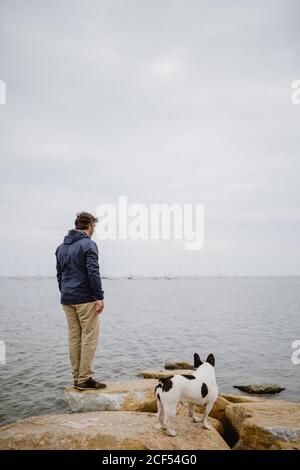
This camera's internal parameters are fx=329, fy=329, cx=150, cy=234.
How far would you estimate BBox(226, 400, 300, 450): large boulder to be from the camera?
480 centimetres

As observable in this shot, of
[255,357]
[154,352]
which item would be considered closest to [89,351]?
[154,352]

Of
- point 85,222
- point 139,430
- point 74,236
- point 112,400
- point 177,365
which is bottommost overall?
point 177,365

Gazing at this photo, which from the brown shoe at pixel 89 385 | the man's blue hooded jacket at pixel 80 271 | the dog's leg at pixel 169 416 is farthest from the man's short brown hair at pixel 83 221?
the dog's leg at pixel 169 416

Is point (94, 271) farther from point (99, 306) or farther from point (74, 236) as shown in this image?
point (74, 236)

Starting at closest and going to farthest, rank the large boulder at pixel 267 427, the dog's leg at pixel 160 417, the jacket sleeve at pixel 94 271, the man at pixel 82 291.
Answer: the dog's leg at pixel 160 417 → the large boulder at pixel 267 427 → the jacket sleeve at pixel 94 271 → the man at pixel 82 291

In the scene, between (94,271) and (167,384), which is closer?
(167,384)

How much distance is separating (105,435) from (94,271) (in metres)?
2.78

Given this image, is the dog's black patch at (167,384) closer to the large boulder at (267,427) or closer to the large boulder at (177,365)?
the large boulder at (267,427)

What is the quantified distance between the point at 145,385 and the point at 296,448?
351 cm

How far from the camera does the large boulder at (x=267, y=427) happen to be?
4.80 metres

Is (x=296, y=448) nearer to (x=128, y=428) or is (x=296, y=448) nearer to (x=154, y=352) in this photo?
(x=128, y=428)

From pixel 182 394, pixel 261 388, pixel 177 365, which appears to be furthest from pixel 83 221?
pixel 177 365

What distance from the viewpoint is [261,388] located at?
11633 millimetres

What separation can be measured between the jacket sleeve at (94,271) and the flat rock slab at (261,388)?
8.07 metres
